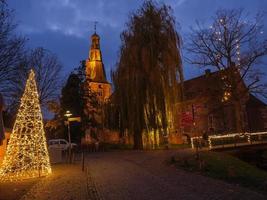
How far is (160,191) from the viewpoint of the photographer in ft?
37.7

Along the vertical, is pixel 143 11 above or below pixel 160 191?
above

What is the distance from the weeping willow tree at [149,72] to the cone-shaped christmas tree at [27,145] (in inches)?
525

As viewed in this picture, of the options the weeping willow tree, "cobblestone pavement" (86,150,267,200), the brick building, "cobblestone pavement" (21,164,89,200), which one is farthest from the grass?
the brick building

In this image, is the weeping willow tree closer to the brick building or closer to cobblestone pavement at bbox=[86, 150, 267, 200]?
the brick building

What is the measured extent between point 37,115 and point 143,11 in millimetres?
16471

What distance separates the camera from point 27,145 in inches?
728

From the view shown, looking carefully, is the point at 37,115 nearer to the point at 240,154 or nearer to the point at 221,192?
the point at 221,192

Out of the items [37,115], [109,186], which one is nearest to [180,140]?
[37,115]

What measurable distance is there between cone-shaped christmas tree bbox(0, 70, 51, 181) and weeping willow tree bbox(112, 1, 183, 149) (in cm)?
1333

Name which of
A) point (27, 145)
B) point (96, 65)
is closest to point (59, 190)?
point (27, 145)

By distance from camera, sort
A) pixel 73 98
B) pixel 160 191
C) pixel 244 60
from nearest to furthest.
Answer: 1. pixel 160 191
2. pixel 244 60
3. pixel 73 98

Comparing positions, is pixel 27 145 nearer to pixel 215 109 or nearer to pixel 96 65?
pixel 215 109

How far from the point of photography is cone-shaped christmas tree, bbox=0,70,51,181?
18.3m

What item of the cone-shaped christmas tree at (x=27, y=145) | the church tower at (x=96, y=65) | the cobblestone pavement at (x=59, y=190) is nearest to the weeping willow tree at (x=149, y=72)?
the cone-shaped christmas tree at (x=27, y=145)
